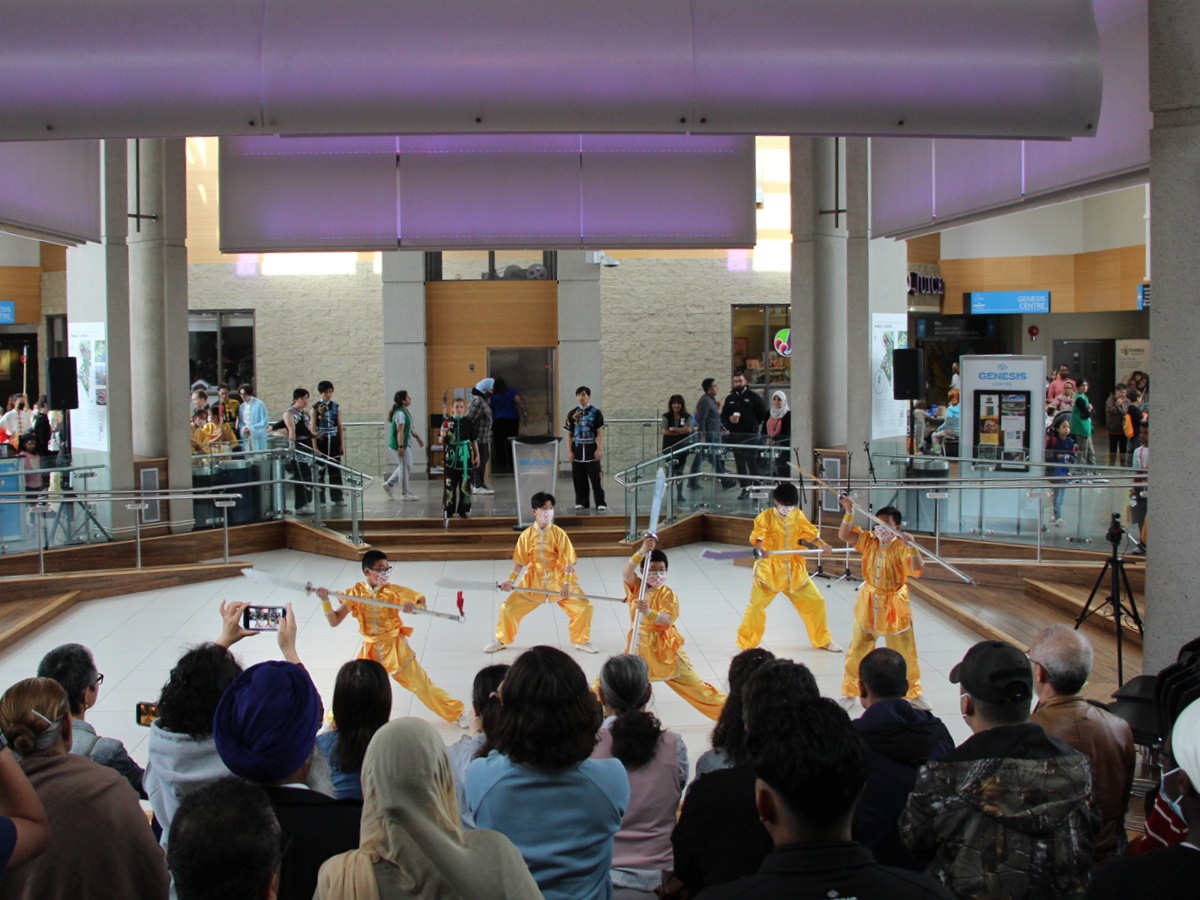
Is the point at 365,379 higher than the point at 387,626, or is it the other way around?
the point at 365,379

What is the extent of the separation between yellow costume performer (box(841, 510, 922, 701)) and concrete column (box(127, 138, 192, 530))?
854 cm

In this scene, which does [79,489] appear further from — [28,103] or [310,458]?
[28,103]

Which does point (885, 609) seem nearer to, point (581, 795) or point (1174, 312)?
point (1174, 312)

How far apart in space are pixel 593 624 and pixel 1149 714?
21.4 ft

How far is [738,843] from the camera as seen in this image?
301 centimetres

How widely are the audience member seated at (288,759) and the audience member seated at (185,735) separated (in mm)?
552

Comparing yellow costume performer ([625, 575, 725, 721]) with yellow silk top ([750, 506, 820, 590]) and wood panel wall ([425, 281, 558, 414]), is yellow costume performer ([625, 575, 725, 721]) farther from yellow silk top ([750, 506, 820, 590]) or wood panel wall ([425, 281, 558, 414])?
wood panel wall ([425, 281, 558, 414])

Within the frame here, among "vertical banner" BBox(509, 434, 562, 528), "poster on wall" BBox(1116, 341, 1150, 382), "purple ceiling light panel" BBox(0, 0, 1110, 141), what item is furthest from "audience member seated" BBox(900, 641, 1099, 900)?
"poster on wall" BBox(1116, 341, 1150, 382)

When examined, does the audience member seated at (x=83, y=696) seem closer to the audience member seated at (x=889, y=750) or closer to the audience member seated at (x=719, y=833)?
the audience member seated at (x=719, y=833)

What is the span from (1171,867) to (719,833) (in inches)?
45.6

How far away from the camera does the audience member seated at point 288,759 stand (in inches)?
106

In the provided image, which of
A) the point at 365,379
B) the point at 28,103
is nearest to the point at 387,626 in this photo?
the point at 28,103

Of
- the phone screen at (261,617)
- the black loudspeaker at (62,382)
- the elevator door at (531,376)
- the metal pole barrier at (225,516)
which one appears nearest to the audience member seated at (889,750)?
the phone screen at (261,617)

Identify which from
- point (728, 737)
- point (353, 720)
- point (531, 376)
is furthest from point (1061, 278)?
point (353, 720)
